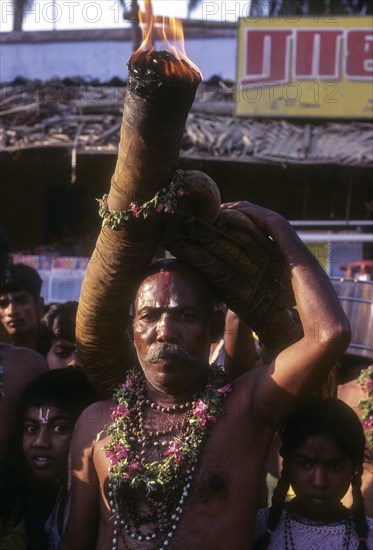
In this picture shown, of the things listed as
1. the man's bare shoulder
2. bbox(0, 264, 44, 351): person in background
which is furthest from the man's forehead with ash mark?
bbox(0, 264, 44, 351): person in background

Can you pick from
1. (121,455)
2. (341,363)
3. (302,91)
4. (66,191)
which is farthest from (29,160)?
(121,455)

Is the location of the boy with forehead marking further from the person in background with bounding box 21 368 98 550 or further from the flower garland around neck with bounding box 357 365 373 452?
the flower garland around neck with bounding box 357 365 373 452

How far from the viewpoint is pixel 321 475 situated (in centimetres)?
347

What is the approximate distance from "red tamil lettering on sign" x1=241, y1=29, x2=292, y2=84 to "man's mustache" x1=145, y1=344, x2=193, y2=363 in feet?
20.3

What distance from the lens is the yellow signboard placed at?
345 inches

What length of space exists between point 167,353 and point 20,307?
9.35ft

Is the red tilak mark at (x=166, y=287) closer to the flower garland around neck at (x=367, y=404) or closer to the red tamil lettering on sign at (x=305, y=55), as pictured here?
the flower garland around neck at (x=367, y=404)

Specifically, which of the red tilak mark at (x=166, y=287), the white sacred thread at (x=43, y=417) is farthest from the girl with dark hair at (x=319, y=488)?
the white sacred thread at (x=43, y=417)

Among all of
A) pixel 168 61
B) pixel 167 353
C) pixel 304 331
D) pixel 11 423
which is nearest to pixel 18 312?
pixel 11 423

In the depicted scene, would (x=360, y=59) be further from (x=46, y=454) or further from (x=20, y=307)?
(x=46, y=454)

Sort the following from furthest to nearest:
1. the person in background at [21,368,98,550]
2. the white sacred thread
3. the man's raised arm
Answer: the white sacred thread, the person in background at [21,368,98,550], the man's raised arm

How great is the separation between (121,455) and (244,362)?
2.93ft

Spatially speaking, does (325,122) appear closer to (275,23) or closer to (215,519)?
(275,23)

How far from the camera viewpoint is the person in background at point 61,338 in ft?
17.5
